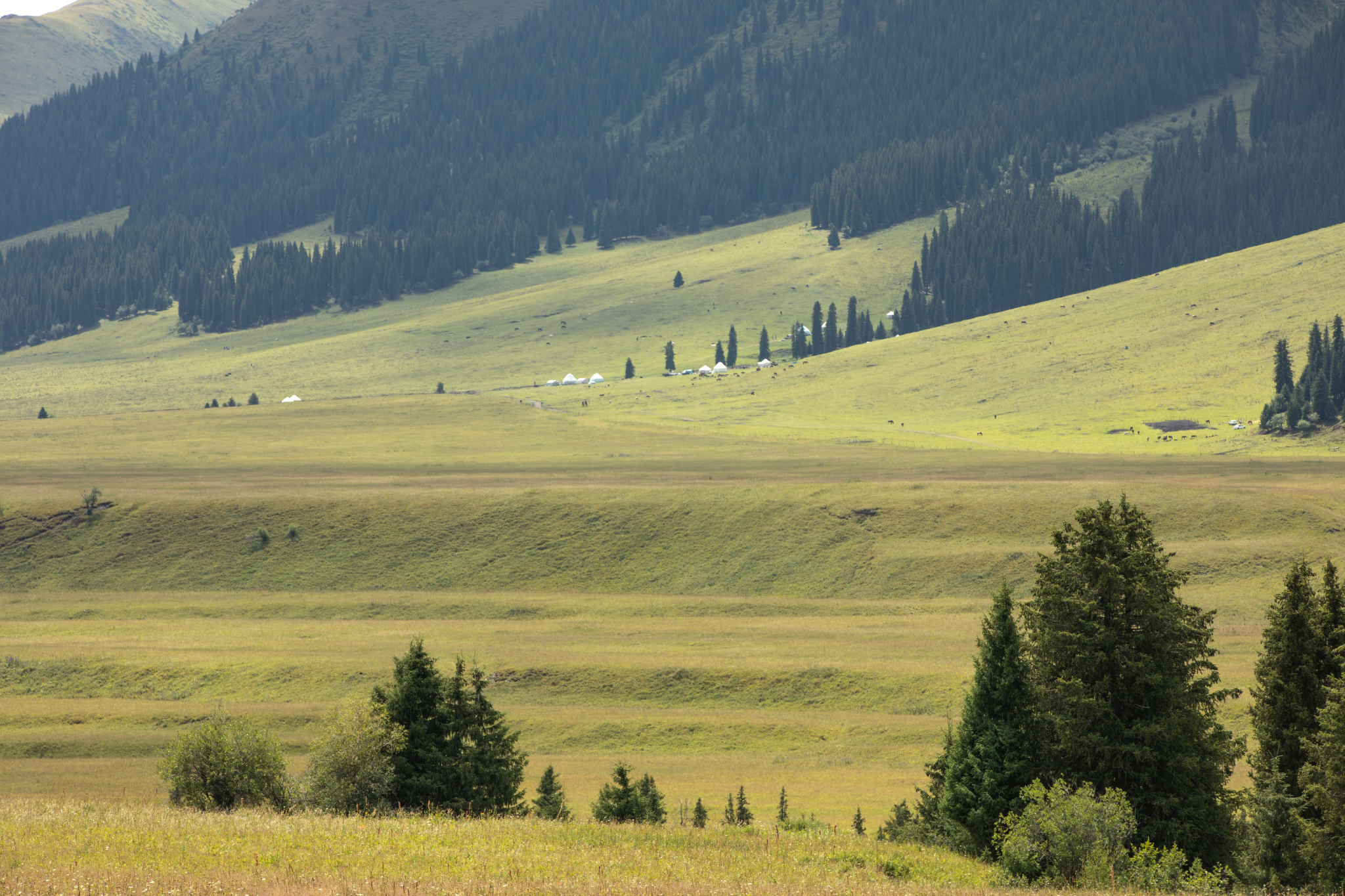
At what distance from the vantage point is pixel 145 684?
6378 cm

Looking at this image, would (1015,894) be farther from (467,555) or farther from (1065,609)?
(467,555)

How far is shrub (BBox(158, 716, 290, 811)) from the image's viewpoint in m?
34.1

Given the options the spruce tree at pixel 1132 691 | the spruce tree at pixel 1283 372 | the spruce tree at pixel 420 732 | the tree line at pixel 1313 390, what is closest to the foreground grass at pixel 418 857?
the spruce tree at pixel 1132 691

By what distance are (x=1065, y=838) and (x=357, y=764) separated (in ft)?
67.2

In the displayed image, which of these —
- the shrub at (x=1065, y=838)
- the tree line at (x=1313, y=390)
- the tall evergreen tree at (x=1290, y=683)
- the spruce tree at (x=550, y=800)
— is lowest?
the spruce tree at (x=550, y=800)

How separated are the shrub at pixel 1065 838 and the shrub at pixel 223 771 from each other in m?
20.6

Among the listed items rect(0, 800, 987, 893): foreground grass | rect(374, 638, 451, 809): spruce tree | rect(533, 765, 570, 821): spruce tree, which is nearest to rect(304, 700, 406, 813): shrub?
rect(374, 638, 451, 809): spruce tree

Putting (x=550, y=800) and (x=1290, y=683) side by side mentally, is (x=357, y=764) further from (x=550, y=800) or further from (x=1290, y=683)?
(x=1290, y=683)

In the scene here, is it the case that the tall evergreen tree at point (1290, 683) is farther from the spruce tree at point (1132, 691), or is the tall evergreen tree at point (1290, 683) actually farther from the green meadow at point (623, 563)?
the green meadow at point (623, 563)

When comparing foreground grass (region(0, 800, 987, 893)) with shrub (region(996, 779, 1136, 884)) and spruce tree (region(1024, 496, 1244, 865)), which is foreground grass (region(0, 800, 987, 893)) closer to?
shrub (region(996, 779, 1136, 884))

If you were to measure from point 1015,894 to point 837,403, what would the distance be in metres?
147

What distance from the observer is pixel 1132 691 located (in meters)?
29.7

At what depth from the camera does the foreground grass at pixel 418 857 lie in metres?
19.8

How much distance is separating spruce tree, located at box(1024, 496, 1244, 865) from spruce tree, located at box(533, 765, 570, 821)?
16.8 metres
